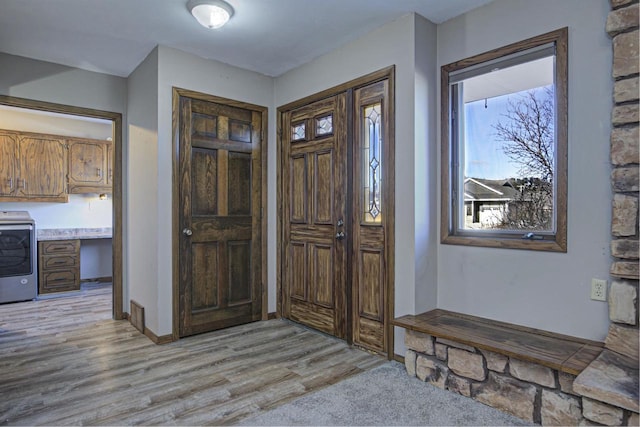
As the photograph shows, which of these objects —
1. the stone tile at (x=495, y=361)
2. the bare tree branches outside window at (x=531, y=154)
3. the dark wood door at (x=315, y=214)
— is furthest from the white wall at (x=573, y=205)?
the dark wood door at (x=315, y=214)

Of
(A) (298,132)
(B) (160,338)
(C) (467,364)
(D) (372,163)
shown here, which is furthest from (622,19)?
(B) (160,338)

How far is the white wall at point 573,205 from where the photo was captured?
7.13ft

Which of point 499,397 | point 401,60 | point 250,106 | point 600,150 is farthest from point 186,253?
point 600,150

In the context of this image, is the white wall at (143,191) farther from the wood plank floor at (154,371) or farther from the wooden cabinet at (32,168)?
the wooden cabinet at (32,168)

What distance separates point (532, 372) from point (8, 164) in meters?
6.26

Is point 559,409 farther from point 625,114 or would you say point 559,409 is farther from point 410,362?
point 625,114

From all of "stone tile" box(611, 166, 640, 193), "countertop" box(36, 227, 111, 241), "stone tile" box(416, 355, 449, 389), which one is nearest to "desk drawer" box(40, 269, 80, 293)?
"countertop" box(36, 227, 111, 241)

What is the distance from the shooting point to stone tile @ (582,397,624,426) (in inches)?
66.5

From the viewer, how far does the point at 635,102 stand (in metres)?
2.02

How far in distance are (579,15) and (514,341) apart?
1.92 meters

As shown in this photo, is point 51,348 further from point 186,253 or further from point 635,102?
point 635,102

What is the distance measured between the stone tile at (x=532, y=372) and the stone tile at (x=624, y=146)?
116 cm

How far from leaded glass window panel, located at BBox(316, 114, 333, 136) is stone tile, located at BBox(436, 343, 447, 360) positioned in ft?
6.47

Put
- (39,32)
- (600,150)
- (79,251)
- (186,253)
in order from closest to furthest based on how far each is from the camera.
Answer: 1. (600,150)
2. (39,32)
3. (186,253)
4. (79,251)
